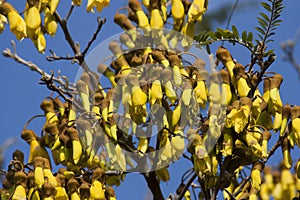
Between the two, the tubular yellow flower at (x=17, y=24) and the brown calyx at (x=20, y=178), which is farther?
the tubular yellow flower at (x=17, y=24)

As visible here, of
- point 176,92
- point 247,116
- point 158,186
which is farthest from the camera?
point 158,186

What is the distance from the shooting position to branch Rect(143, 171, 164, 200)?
1.97 metres

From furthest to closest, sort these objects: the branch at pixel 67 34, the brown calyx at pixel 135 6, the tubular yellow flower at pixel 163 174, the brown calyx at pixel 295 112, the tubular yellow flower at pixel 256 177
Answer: the branch at pixel 67 34 < the brown calyx at pixel 135 6 < the tubular yellow flower at pixel 163 174 < the brown calyx at pixel 295 112 < the tubular yellow flower at pixel 256 177

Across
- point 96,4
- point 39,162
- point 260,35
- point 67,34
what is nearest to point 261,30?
point 260,35

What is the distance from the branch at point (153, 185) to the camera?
1966 millimetres

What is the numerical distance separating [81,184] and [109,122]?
18 cm

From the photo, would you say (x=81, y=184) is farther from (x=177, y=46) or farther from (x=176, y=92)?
(x=177, y=46)

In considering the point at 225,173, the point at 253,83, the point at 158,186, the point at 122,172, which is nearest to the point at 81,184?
the point at 122,172

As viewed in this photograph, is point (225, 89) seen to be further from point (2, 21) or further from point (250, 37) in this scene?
point (2, 21)

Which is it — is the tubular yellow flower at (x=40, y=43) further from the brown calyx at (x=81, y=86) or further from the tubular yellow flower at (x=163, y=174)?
the tubular yellow flower at (x=163, y=174)

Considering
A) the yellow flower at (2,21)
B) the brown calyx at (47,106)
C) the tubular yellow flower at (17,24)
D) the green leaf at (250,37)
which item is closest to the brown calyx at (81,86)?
the brown calyx at (47,106)

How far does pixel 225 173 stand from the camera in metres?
1.82

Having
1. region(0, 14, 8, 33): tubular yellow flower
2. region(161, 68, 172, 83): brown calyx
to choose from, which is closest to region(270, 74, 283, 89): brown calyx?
region(161, 68, 172, 83): brown calyx

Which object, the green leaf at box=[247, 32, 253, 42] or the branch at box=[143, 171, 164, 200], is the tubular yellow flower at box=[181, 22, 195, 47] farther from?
the branch at box=[143, 171, 164, 200]
